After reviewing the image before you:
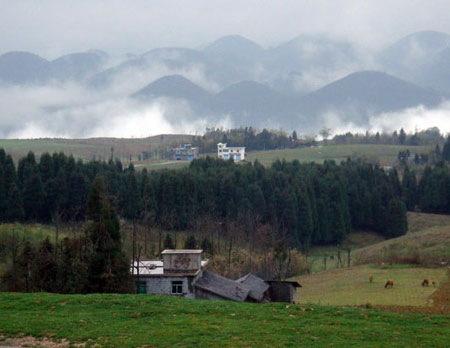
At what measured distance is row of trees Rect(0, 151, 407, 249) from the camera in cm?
6284

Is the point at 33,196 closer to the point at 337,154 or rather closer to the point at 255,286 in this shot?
the point at 255,286

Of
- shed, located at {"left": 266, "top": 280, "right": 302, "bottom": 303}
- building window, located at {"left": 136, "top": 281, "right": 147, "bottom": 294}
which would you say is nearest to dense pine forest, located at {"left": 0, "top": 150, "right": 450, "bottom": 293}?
building window, located at {"left": 136, "top": 281, "right": 147, "bottom": 294}

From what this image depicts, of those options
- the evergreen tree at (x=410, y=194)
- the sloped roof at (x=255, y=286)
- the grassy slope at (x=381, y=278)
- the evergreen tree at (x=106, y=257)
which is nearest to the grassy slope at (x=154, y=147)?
the evergreen tree at (x=410, y=194)

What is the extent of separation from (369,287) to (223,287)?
14386mm

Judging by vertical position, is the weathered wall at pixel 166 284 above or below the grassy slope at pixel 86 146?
below

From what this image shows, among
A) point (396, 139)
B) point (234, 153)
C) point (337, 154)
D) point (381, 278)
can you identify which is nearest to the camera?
Result: point (381, 278)

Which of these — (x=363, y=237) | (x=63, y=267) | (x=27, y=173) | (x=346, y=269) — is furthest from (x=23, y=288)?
(x=363, y=237)

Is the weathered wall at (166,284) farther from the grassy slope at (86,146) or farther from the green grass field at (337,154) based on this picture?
the grassy slope at (86,146)

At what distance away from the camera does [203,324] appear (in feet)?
56.7

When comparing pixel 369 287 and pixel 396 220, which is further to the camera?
pixel 396 220

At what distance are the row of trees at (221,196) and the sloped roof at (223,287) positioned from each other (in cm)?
2519

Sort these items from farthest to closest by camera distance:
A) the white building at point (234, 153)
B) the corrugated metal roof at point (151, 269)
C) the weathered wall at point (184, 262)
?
the white building at point (234, 153) → the corrugated metal roof at point (151, 269) → the weathered wall at point (184, 262)

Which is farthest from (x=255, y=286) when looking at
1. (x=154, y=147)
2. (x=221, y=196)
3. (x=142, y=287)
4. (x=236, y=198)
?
(x=154, y=147)

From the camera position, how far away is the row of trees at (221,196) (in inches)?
2474
